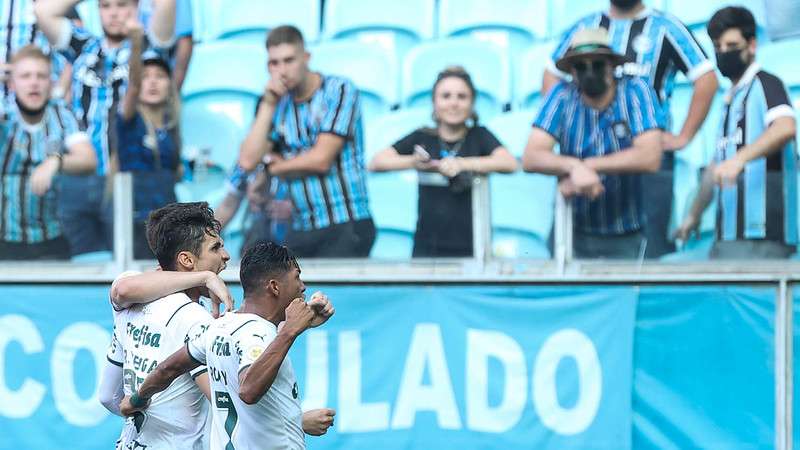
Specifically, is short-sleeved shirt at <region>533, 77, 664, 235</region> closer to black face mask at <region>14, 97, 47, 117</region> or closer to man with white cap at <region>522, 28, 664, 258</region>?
man with white cap at <region>522, 28, 664, 258</region>

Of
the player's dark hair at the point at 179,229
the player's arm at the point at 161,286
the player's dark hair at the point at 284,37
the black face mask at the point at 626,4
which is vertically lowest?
the player's arm at the point at 161,286

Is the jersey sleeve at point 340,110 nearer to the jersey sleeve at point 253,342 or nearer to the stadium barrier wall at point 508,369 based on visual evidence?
the stadium barrier wall at point 508,369

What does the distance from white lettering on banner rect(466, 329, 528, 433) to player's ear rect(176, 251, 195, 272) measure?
3655mm

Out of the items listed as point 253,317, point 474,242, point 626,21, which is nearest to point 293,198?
point 474,242

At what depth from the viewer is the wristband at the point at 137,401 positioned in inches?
190

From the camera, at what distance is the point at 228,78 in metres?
10.2

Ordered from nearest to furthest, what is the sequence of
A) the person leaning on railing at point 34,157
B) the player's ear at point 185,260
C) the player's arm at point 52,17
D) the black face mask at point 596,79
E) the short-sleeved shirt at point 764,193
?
the player's ear at point 185,260
the short-sleeved shirt at point 764,193
the black face mask at point 596,79
the person leaning on railing at point 34,157
the player's arm at point 52,17

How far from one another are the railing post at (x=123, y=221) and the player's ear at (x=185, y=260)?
3.88 m

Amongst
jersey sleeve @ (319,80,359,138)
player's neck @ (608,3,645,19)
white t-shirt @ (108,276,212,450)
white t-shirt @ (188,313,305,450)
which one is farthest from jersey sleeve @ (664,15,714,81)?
white t-shirt @ (188,313,305,450)

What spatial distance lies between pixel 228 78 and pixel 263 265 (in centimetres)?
600

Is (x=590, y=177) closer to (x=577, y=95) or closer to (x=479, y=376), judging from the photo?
(x=577, y=95)

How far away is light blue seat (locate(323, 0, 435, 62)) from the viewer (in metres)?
9.91

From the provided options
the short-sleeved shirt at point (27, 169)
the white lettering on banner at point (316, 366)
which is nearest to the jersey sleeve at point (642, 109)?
the white lettering on banner at point (316, 366)

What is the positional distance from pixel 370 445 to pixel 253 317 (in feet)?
13.2
